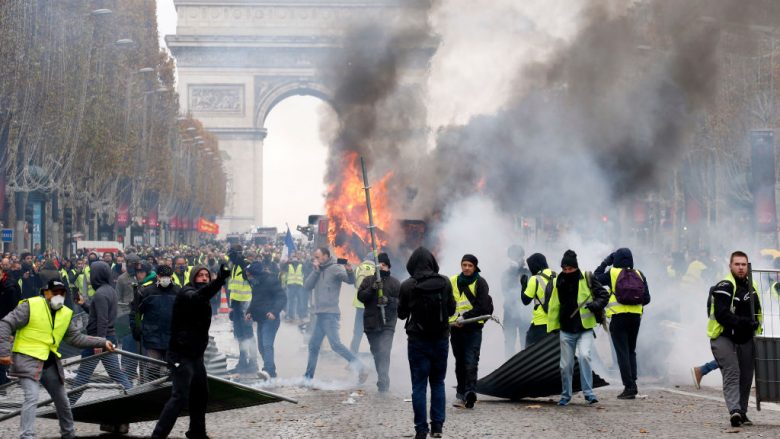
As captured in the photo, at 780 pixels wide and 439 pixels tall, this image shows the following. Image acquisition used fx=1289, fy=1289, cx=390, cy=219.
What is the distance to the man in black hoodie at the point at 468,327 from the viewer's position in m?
11.6

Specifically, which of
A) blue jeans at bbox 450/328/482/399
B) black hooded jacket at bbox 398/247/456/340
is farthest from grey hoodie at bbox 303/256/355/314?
black hooded jacket at bbox 398/247/456/340

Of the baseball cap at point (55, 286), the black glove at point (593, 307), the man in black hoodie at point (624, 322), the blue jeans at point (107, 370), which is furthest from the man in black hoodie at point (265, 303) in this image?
the baseball cap at point (55, 286)

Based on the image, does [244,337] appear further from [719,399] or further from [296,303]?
[296,303]

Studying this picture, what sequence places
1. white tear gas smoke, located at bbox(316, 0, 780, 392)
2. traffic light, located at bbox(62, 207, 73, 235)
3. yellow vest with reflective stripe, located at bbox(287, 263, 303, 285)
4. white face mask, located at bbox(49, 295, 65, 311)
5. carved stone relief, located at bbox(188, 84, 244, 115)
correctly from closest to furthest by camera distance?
1. white face mask, located at bbox(49, 295, 65, 311)
2. yellow vest with reflective stripe, located at bbox(287, 263, 303, 285)
3. white tear gas smoke, located at bbox(316, 0, 780, 392)
4. traffic light, located at bbox(62, 207, 73, 235)
5. carved stone relief, located at bbox(188, 84, 244, 115)

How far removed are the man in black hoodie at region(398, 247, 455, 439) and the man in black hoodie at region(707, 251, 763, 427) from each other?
218 cm

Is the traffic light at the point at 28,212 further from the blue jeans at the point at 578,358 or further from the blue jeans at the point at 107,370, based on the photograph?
the blue jeans at the point at 578,358

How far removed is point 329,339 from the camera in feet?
48.0

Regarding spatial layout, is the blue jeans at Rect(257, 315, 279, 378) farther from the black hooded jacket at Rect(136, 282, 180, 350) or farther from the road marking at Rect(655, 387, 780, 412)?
the road marking at Rect(655, 387, 780, 412)

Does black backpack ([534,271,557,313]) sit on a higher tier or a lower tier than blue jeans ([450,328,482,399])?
higher

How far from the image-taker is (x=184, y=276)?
19.5m

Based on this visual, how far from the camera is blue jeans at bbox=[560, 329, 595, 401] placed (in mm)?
11523

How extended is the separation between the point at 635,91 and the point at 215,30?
62.1m

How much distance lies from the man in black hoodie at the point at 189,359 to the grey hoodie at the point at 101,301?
297 cm

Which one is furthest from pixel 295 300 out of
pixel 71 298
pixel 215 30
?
pixel 215 30
